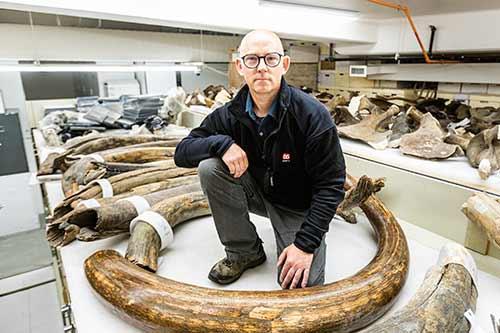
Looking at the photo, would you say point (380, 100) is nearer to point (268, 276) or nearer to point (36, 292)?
point (268, 276)

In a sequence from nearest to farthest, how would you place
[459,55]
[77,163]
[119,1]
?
1. [77,163]
2. [119,1]
3. [459,55]

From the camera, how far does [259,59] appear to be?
4.36 feet

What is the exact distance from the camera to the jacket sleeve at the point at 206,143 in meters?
1.46

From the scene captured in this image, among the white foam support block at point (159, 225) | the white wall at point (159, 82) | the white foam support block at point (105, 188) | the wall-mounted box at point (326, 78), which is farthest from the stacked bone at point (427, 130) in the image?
the white wall at point (159, 82)

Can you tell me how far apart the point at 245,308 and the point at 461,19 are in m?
4.47

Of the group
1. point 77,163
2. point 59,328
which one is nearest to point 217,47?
point 77,163

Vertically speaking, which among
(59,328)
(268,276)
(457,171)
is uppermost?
(457,171)

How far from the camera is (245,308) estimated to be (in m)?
1.15

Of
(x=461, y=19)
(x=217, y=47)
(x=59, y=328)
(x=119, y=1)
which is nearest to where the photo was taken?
(x=119, y=1)

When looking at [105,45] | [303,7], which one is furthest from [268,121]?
[105,45]

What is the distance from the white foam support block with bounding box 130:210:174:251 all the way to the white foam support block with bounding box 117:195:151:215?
12cm

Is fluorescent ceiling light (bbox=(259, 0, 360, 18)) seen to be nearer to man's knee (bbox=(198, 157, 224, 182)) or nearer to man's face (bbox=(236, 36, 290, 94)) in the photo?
man's face (bbox=(236, 36, 290, 94))

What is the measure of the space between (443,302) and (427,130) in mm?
1646

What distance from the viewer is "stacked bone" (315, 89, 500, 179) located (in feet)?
6.74
